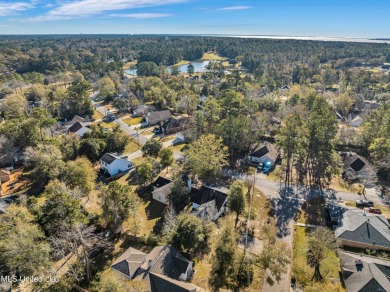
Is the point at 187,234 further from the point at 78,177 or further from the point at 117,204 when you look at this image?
the point at 78,177

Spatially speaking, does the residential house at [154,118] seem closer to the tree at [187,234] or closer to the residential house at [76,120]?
the residential house at [76,120]

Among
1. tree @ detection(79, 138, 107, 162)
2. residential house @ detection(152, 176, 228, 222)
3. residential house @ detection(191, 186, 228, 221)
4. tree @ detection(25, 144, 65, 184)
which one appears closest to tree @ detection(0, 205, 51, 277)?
tree @ detection(25, 144, 65, 184)

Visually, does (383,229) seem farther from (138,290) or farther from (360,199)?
(138,290)

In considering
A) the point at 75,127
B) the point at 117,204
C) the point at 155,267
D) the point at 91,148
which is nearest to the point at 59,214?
the point at 117,204

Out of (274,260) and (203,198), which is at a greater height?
(274,260)

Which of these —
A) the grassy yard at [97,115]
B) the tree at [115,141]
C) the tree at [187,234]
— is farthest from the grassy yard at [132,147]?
the tree at [187,234]

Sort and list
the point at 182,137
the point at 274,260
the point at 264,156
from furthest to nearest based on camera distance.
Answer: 1. the point at 182,137
2. the point at 264,156
3. the point at 274,260

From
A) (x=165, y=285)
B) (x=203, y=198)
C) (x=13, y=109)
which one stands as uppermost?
(x=13, y=109)
